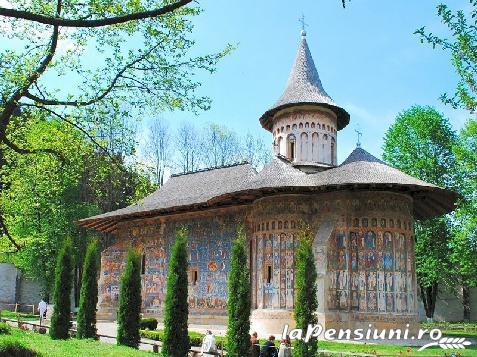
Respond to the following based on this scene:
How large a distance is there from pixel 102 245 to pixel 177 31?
25626 mm

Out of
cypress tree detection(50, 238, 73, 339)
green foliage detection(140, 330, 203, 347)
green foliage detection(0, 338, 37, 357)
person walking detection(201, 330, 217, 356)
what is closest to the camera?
green foliage detection(0, 338, 37, 357)

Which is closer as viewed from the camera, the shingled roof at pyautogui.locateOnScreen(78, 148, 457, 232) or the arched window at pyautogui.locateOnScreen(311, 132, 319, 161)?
the shingled roof at pyautogui.locateOnScreen(78, 148, 457, 232)

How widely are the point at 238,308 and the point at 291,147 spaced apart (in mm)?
10188

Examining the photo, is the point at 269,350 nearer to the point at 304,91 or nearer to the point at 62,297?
the point at 62,297

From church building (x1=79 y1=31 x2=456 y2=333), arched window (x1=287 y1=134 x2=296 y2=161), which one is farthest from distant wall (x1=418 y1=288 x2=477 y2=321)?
arched window (x1=287 y1=134 x2=296 y2=161)

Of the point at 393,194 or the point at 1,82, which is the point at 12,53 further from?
the point at 393,194

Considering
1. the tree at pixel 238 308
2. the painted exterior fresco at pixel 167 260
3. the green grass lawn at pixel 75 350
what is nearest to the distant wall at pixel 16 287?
the painted exterior fresco at pixel 167 260

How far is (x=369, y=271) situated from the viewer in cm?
1838

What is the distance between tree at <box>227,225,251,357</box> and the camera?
13984 mm

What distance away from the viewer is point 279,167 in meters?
20.3

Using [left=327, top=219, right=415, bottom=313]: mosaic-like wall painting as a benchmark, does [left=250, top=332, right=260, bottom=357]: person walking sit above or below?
below

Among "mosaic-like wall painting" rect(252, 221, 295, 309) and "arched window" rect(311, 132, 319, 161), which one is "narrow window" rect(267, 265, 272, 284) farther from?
"arched window" rect(311, 132, 319, 161)

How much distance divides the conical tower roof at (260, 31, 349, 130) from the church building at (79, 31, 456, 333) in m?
0.07

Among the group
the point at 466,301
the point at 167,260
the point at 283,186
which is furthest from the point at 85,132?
the point at 466,301
